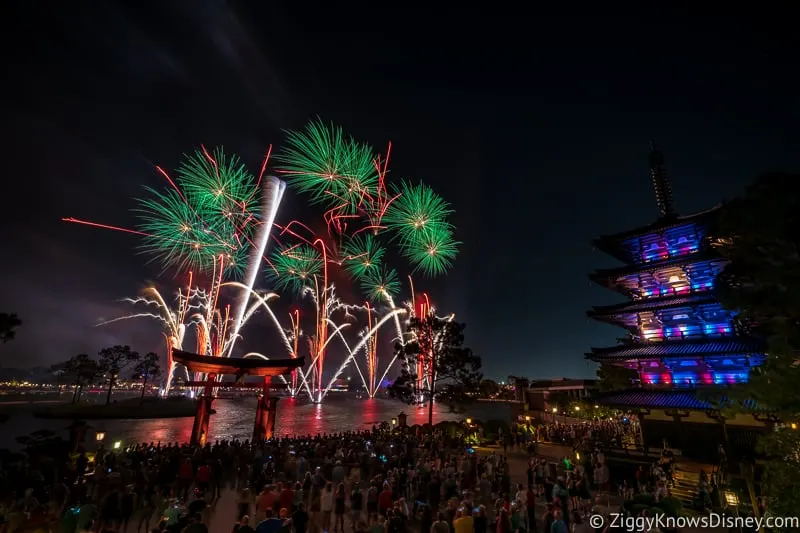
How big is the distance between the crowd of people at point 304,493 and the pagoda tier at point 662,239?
49.4 feet

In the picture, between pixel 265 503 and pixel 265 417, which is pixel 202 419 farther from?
pixel 265 503

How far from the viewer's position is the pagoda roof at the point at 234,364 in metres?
24.7

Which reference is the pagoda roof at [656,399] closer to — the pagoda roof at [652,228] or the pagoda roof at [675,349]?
the pagoda roof at [675,349]

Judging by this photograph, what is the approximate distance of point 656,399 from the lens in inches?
836

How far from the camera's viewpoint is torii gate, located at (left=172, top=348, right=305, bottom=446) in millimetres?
23766

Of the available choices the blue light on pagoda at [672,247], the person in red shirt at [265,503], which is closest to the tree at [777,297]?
the person in red shirt at [265,503]

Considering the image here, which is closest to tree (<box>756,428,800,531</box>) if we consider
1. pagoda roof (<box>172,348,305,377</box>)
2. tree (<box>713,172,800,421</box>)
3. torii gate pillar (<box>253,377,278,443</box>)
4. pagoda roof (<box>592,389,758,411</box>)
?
tree (<box>713,172,800,421</box>)

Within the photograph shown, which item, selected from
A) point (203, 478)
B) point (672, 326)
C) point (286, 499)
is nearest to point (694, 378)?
point (672, 326)

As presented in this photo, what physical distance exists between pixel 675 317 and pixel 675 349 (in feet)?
9.40

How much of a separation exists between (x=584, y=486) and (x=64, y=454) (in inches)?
838

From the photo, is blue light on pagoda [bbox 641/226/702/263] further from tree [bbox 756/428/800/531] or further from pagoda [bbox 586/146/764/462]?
tree [bbox 756/428/800/531]

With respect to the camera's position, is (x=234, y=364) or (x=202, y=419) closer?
(x=202, y=419)

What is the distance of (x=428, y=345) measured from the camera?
33.3 meters

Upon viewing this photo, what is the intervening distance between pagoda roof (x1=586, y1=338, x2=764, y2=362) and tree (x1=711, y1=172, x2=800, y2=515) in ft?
48.5
